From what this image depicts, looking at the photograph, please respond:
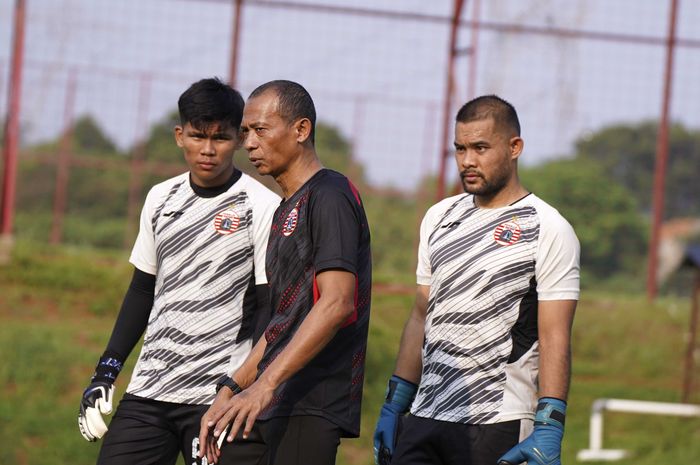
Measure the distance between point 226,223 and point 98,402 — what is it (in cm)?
97

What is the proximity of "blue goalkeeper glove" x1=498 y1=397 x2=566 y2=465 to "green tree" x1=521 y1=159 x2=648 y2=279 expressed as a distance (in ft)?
Answer: 33.5

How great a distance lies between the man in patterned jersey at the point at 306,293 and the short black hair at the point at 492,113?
825 mm

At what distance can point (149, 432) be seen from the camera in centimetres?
511

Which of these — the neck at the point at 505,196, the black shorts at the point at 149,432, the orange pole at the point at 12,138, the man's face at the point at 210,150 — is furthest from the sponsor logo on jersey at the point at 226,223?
the orange pole at the point at 12,138

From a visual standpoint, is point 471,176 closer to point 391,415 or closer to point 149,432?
point 391,415

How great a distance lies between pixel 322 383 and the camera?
13.4 feet

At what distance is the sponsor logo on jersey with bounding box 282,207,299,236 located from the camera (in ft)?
13.5

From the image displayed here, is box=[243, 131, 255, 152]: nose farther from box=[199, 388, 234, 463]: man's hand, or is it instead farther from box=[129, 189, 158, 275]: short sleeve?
box=[129, 189, 158, 275]: short sleeve

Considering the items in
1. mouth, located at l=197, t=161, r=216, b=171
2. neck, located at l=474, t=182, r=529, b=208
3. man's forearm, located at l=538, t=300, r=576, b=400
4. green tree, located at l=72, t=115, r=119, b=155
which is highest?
green tree, located at l=72, t=115, r=119, b=155

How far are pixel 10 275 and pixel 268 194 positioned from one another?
24.9 ft

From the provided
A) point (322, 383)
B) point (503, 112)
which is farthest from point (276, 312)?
point (503, 112)

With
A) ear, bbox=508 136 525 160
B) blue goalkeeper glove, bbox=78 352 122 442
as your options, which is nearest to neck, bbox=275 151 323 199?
ear, bbox=508 136 525 160

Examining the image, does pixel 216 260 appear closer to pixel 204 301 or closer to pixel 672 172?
pixel 204 301

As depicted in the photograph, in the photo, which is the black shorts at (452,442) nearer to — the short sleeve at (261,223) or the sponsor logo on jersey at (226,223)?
the short sleeve at (261,223)
